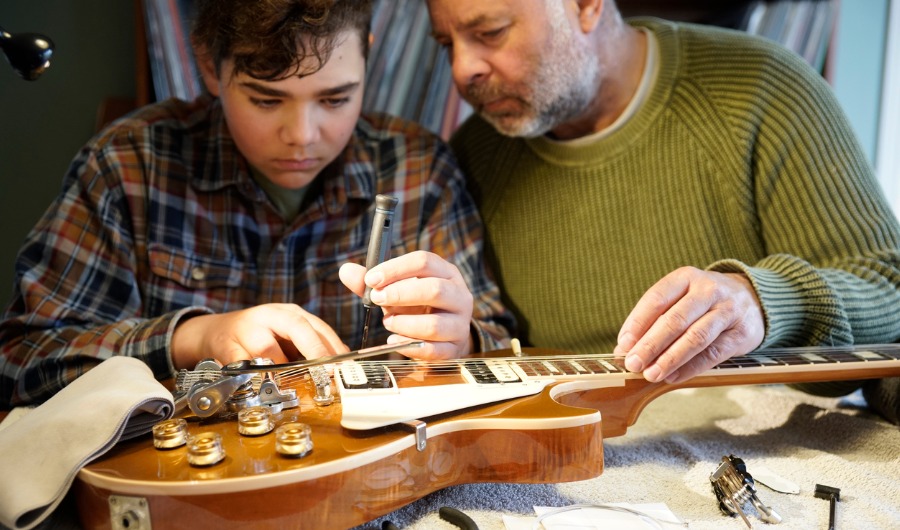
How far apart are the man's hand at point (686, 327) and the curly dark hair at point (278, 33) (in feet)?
2.00

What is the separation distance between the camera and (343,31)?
118cm

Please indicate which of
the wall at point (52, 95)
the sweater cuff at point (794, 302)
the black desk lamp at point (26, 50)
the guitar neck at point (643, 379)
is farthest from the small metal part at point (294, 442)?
the wall at point (52, 95)

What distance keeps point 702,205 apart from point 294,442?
93 cm

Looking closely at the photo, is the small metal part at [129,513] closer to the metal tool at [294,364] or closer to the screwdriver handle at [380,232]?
the metal tool at [294,364]

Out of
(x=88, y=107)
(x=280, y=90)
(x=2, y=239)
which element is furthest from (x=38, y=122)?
(x=280, y=90)

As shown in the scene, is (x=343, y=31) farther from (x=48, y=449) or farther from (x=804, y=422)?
(x=804, y=422)

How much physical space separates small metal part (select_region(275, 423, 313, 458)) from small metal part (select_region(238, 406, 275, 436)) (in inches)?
1.5

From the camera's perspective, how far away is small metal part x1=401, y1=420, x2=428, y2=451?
0.78 metres

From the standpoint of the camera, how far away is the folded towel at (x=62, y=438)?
0.70m

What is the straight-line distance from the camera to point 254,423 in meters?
0.77

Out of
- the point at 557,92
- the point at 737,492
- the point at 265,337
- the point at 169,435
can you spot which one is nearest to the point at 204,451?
the point at 169,435

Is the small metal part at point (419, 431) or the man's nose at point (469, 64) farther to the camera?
the man's nose at point (469, 64)

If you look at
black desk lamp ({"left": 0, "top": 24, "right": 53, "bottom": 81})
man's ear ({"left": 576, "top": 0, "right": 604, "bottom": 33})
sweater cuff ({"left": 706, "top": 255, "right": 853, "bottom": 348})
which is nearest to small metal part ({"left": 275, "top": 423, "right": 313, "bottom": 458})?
black desk lamp ({"left": 0, "top": 24, "right": 53, "bottom": 81})

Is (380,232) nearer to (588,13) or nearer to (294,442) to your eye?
(294,442)
